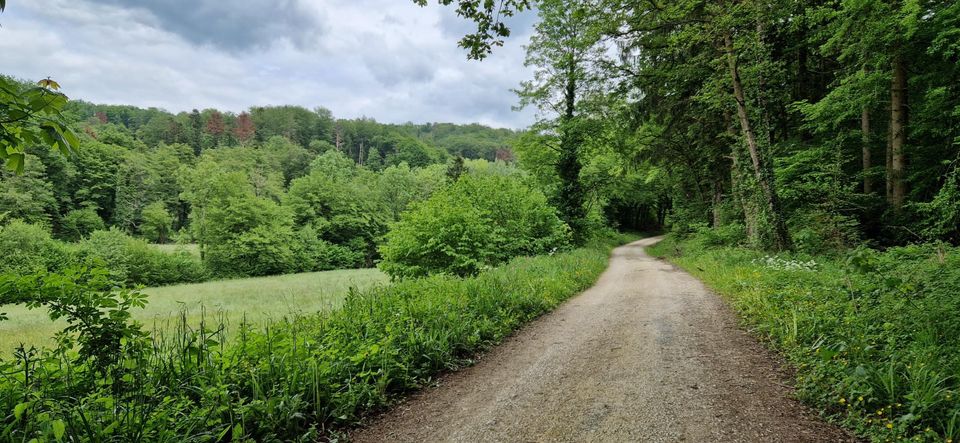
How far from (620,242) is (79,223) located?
59.8 metres

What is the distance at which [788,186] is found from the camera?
46.4 ft

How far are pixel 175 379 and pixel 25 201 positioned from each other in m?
51.9

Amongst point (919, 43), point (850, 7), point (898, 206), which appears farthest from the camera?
point (898, 206)

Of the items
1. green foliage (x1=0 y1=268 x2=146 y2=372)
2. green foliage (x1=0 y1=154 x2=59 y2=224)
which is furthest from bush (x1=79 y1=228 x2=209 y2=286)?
green foliage (x1=0 y1=268 x2=146 y2=372)

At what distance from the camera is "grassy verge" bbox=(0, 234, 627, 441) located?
9.54 feet

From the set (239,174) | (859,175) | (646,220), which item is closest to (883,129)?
(859,175)

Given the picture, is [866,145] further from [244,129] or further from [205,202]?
[244,129]

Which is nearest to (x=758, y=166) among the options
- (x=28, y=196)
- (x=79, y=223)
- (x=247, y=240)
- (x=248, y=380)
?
(x=248, y=380)

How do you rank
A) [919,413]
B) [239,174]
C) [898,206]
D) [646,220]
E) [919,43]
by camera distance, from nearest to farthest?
[919,413] < [919,43] < [898,206] < [239,174] < [646,220]

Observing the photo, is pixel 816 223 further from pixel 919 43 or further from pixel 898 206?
pixel 919 43

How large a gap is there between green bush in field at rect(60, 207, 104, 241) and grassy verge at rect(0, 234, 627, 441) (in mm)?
55761

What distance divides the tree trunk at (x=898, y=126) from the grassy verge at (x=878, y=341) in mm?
6224

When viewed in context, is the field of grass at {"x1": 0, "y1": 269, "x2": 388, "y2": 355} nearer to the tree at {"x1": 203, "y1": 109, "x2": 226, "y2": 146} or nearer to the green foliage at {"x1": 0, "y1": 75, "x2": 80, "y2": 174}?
the green foliage at {"x1": 0, "y1": 75, "x2": 80, "y2": 174}

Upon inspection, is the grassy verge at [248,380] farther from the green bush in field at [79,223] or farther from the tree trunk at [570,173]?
the green bush in field at [79,223]
